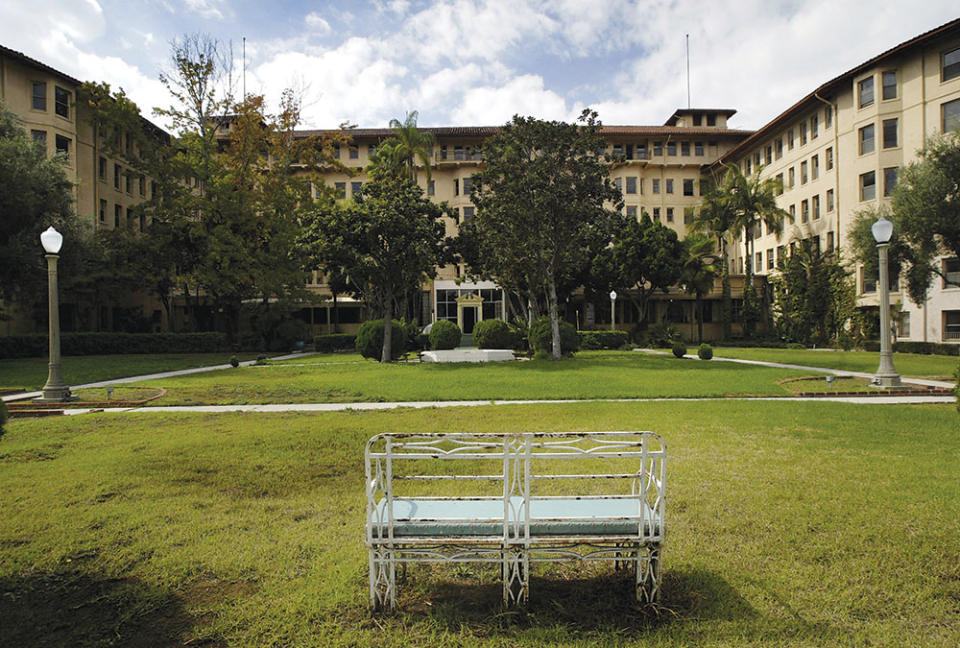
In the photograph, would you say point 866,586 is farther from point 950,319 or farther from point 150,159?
point 150,159

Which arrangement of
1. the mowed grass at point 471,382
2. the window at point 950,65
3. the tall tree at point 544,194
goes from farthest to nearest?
the window at point 950,65, the tall tree at point 544,194, the mowed grass at point 471,382

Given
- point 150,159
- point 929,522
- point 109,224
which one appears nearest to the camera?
point 929,522

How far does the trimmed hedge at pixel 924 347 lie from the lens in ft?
90.8

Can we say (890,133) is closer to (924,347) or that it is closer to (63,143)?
(924,347)

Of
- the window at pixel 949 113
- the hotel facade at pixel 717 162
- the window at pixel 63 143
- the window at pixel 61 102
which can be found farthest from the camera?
the window at pixel 63 143

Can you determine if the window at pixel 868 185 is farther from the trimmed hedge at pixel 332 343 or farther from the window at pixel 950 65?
the trimmed hedge at pixel 332 343

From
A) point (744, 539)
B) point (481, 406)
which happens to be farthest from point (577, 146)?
point (744, 539)

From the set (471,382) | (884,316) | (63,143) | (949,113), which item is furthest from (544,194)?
(63,143)

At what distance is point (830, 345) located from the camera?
1396 inches

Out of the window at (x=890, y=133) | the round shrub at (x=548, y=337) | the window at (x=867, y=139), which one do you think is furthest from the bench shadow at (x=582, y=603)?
the window at (x=867, y=139)

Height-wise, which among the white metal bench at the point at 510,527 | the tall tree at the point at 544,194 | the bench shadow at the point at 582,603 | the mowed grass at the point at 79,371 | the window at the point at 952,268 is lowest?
the bench shadow at the point at 582,603

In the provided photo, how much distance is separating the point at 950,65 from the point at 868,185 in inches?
279

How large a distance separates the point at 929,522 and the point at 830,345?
117 ft

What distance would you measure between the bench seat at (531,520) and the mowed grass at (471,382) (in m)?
9.59
